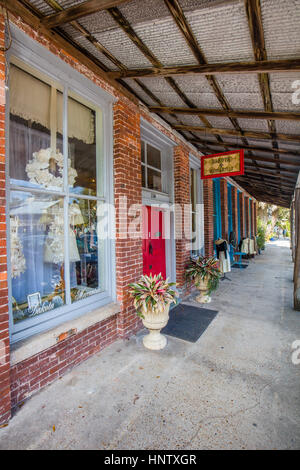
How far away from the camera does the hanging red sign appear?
4488mm

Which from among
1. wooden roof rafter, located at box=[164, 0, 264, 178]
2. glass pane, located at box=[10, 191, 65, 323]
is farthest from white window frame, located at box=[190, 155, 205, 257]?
glass pane, located at box=[10, 191, 65, 323]

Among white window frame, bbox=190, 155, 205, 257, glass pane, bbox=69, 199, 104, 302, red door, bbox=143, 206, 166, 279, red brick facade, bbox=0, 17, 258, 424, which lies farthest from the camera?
white window frame, bbox=190, 155, 205, 257

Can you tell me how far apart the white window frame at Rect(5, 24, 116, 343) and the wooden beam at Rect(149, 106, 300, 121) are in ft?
3.41

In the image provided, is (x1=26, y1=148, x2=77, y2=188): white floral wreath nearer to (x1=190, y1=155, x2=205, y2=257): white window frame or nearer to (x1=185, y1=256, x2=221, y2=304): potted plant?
(x1=185, y1=256, x2=221, y2=304): potted plant

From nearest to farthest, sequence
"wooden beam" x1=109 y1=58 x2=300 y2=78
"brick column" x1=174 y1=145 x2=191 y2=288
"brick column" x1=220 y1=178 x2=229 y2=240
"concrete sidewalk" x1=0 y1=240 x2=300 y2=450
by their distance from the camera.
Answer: "concrete sidewalk" x1=0 y1=240 x2=300 y2=450 → "wooden beam" x1=109 y1=58 x2=300 y2=78 → "brick column" x1=174 y1=145 x2=191 y2=288 → "brick column" x1=220 y1=178 x2=229 y2=240

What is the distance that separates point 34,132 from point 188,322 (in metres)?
3.67

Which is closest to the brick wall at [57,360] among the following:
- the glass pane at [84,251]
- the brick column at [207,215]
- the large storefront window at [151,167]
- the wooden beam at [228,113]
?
the glass pane at [84,251]

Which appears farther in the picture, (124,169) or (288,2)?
(124,169)

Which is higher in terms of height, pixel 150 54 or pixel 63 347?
pixel 150 54

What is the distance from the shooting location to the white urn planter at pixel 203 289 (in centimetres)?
492

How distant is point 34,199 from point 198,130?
11.6ft

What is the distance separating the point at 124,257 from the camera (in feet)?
11.1

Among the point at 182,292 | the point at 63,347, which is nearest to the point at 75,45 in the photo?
the point at 63,347
